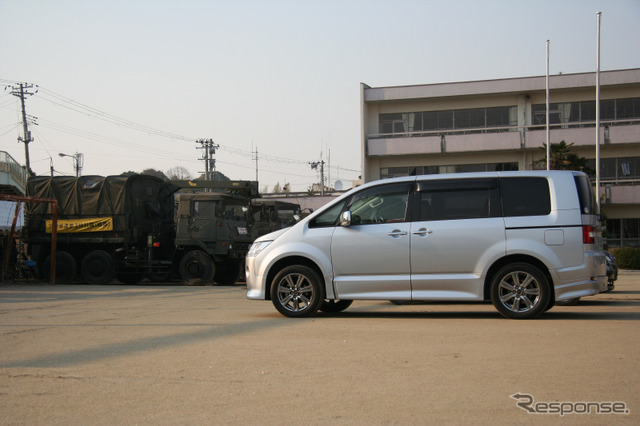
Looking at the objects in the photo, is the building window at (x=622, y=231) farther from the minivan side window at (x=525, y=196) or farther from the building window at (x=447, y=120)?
the minivan side window at (x=525, y=196)

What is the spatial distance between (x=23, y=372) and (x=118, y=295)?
10381 mm

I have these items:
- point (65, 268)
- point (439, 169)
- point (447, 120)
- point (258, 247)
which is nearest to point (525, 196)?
point (258, 247)

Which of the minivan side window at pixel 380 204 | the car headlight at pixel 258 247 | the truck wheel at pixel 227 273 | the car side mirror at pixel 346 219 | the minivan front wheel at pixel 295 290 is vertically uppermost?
the minivan side window at pixel 380 204

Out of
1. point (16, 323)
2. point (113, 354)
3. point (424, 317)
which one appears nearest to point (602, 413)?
point (113, 354)

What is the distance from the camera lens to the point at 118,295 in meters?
16.2

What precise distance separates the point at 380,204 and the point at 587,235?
2.93m

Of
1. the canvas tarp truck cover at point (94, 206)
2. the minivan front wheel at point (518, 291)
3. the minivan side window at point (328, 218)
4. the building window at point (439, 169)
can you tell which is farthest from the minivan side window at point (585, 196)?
the building window at point (439, 169)

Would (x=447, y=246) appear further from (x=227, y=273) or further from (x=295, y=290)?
(x=227, y=273)

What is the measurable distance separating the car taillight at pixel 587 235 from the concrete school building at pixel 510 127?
30.1 metres

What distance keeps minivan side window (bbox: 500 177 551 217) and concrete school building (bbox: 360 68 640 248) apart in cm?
3005

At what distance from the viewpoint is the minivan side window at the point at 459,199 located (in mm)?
9547

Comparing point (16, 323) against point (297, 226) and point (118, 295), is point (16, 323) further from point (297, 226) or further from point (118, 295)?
point (118, 295)

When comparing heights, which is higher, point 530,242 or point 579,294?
point 530,242

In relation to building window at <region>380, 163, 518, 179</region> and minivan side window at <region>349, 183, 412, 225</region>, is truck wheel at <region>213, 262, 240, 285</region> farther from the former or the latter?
building window at <region>380, 163, 518, 179</region>
